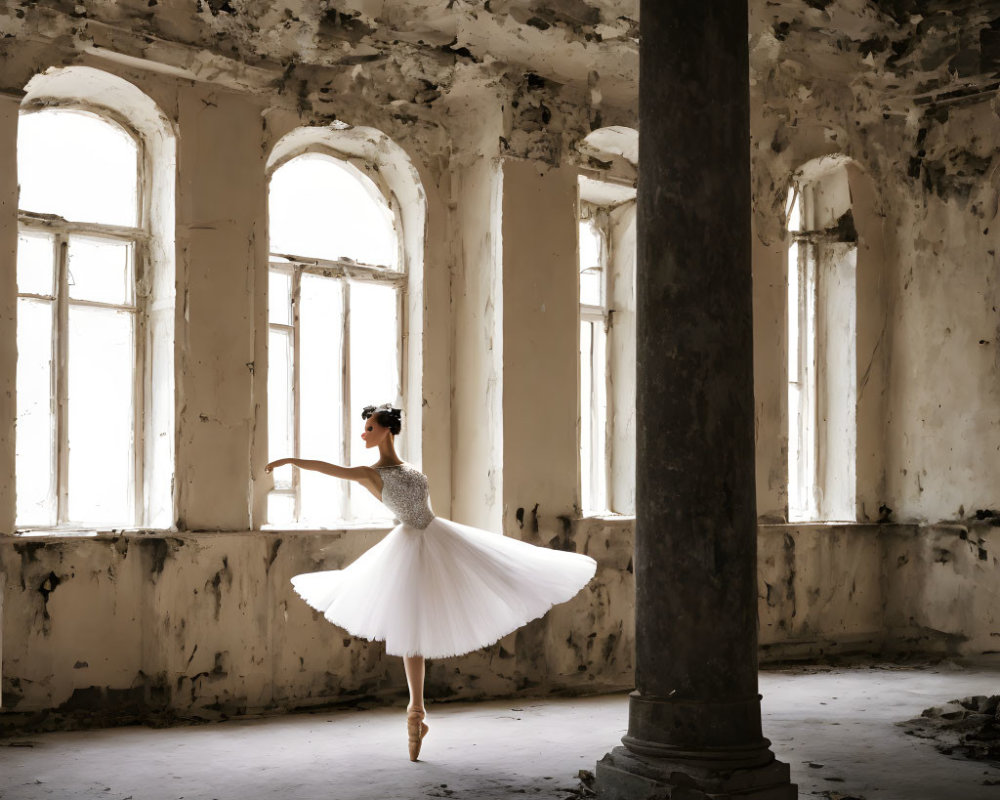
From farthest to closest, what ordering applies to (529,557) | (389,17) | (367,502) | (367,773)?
(367,502) < (389,17) < (529,557) < (367,773)

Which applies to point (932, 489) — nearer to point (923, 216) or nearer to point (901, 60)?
point (923, 216)

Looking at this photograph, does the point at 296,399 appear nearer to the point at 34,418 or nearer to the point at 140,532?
the point at 140,532

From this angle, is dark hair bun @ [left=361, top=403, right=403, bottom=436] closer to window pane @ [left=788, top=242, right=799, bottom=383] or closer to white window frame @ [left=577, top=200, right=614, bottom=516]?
white window frame @ [left=577, top=200, right=614, bottom=516]

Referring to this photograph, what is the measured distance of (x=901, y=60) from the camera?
9250mm

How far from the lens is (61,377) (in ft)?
21.8

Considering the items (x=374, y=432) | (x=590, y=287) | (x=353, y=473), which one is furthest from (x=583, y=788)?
(x=590, y=287)

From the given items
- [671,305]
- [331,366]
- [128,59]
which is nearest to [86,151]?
[128,59]

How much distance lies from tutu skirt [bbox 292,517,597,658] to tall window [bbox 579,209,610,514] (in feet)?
9.08

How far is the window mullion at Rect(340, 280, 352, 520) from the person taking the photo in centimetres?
772

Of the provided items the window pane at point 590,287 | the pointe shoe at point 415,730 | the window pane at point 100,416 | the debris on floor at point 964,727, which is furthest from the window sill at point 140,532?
the debris on floor at point 964,727

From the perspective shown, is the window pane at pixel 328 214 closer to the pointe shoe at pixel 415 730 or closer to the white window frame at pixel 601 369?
the white window frame at pixel 601 369

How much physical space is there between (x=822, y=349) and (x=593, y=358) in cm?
224

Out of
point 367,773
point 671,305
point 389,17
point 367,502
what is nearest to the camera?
point 671,305

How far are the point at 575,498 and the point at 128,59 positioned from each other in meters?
4.05
